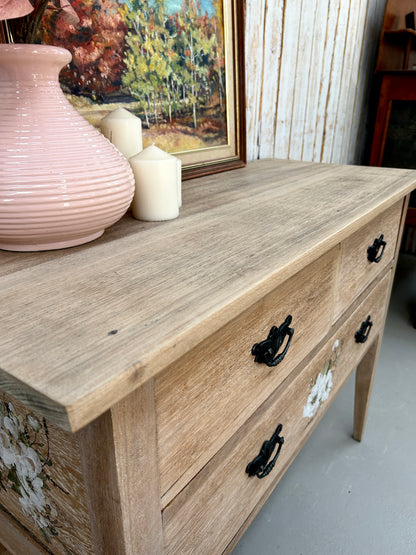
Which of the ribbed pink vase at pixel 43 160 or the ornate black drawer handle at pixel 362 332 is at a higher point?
the ribbed pink vase at pixel 43 160

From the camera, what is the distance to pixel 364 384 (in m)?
1.29

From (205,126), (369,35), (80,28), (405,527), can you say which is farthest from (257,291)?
(369,35)

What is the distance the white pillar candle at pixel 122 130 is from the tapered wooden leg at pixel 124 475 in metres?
0.47

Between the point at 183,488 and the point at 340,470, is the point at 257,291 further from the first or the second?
the point at 340,470

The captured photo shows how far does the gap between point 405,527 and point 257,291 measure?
98cm

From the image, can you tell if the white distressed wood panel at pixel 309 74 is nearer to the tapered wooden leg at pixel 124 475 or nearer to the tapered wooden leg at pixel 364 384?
the tapered wooden leg at pixel 364 384

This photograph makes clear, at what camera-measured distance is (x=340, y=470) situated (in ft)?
4.03

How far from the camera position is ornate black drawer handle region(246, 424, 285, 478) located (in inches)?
24.5

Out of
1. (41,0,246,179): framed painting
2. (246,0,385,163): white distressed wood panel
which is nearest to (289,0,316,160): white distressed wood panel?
(246,0,385,163): white distressed wood panel

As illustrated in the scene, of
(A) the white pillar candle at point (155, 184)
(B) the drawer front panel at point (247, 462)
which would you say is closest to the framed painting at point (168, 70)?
(A) the white pillar candle at point (155, 184)

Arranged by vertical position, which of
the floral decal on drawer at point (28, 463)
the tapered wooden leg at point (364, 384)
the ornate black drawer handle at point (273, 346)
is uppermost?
the ornate black drawer handle at point (273, 346)

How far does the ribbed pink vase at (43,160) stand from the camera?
0.46m

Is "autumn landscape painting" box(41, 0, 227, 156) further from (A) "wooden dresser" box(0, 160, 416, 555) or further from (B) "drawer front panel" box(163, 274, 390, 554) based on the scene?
(B) "drawer front panel" box(163, 274, 390, 554)

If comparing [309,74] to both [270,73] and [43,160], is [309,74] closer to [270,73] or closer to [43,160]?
Result: [270,73]
